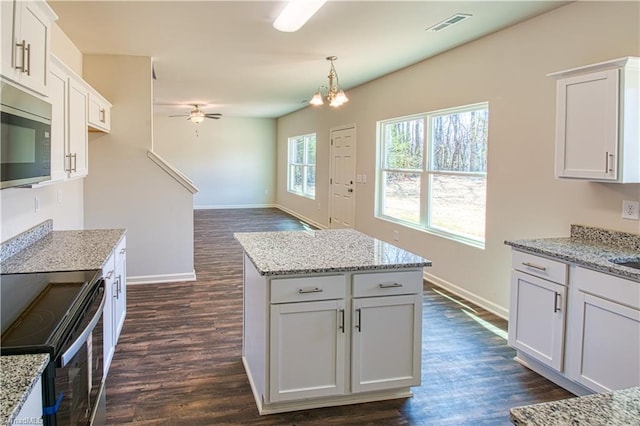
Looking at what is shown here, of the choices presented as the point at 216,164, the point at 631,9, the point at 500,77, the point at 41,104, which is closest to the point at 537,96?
the point at 500,77

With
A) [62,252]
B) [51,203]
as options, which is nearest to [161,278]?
[51,203]

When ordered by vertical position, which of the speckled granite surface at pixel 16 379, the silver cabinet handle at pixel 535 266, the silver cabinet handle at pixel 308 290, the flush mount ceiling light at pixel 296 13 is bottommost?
the silver cabinet handle at pixel 308 290

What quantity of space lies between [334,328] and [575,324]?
1421 mm

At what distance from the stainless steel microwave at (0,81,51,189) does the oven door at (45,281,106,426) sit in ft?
2.07

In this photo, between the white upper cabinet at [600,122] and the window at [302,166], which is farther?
the window at [302,166]

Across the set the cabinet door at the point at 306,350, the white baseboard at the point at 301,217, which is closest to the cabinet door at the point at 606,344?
the cabinet door at the point at 306,350

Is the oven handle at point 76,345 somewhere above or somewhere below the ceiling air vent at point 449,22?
below

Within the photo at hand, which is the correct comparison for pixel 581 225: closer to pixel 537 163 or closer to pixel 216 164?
pixel 537 163

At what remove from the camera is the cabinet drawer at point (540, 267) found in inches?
110

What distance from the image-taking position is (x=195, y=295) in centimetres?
484

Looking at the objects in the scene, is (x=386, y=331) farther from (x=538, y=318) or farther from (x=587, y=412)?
(x=587, y=412)

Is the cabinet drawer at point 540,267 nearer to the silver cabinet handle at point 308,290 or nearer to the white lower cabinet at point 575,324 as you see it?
the white lower cabinet at point 575,324

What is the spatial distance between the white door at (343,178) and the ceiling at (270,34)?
1350 millimetres

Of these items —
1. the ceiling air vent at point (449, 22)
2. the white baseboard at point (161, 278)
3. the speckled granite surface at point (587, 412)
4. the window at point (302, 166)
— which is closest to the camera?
the speckled granite surface at point (587, 412)
